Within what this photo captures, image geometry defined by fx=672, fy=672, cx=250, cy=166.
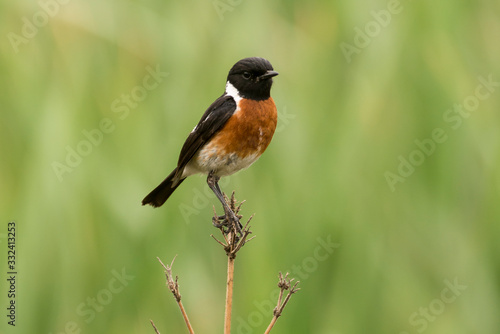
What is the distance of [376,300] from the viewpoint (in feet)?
10.6

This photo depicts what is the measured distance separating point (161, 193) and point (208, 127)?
396 millimetres

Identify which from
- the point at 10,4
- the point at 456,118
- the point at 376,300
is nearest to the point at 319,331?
the point at 376,300

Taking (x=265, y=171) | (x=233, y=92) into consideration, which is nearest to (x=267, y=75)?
(x=233, y=92)

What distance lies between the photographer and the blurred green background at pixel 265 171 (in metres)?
3.17

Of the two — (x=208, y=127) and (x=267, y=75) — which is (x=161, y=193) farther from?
(x=267, y=75)

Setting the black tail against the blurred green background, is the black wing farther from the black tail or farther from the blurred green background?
the blurred green background

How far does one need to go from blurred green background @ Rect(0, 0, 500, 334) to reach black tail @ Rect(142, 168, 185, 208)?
117 mm

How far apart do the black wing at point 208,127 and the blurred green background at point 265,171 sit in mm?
322

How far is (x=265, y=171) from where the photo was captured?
3.27 m

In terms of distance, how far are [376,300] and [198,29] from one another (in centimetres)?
A: 167

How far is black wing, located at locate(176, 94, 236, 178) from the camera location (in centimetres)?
292

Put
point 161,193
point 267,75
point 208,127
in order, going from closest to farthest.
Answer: point 267,75 → point 208,127 → point 161,193

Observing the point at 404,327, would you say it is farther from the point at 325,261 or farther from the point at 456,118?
the point at 456,118

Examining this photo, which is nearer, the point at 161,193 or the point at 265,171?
the point at 161,193
